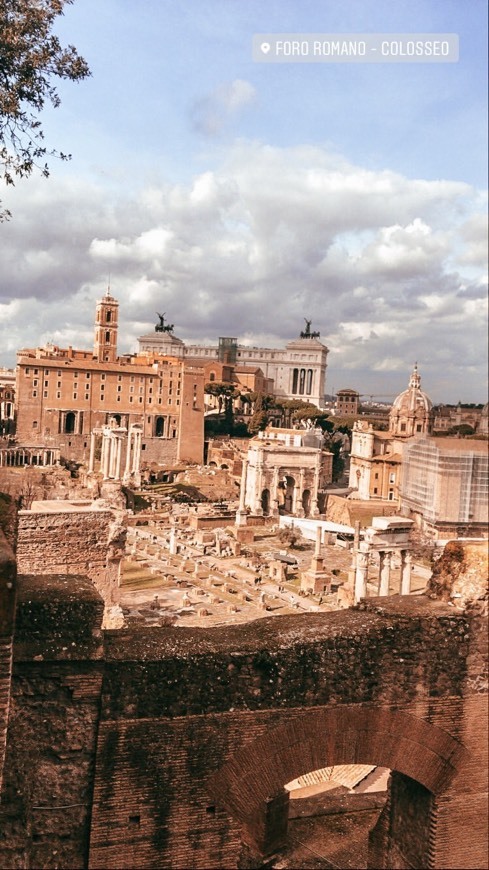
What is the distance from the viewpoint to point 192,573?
1073 inches

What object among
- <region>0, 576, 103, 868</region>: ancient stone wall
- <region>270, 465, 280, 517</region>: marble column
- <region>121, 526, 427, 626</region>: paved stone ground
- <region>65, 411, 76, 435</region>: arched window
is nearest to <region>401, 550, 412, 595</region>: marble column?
<region>121, 526, 427, 626</region>: paved stone ground

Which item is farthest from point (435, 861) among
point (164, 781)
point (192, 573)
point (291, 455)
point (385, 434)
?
point (291, 455)

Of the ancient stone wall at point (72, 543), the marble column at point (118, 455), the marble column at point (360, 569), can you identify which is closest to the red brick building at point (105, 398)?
the marble column at point (118, 455)

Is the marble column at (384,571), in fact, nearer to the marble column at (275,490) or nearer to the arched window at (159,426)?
the marble column at (275,490)

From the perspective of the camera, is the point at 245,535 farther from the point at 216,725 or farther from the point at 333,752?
the point at 216,725

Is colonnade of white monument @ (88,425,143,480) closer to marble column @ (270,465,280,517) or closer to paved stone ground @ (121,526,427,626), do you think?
marble column @ (270,465,280,517)

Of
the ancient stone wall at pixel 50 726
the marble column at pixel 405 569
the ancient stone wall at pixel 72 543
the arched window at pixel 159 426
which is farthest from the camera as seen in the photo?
the arched window at pixel 159 426

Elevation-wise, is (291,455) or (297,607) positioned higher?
(291,455)

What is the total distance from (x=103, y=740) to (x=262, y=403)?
67462mm

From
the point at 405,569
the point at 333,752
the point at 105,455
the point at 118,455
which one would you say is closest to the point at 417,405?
the point at 405,569

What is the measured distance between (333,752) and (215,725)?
93 cm

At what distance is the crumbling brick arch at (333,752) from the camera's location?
5.09 metres

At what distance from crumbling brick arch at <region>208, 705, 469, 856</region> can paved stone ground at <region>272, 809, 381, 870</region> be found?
1.54 meters

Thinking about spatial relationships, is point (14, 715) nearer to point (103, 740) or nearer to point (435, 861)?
point (103, 740)
